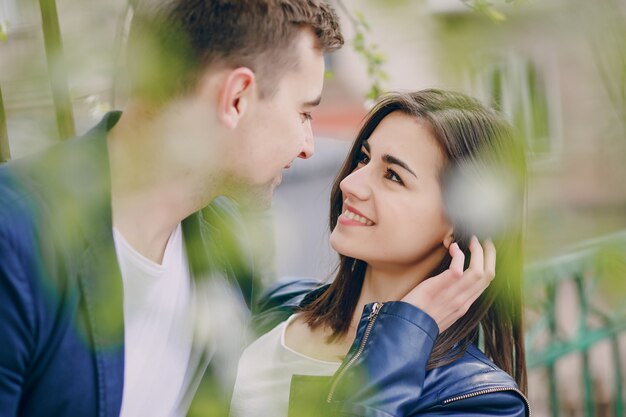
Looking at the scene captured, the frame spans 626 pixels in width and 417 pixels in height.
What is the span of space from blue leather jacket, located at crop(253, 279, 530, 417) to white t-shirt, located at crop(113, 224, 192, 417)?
0.82 feet

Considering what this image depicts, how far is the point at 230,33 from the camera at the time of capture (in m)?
1.50

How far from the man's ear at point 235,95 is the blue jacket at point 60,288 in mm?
238

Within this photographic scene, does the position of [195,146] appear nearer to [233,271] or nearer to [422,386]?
[233,271]

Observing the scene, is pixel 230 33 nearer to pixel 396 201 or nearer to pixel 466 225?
pixel 396 201

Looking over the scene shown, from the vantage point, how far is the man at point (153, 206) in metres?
1.28

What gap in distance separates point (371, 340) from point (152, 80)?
71 cm

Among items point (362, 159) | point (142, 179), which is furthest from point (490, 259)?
point (142, 179)

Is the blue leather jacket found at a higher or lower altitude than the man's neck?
lower

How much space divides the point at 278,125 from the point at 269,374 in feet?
1.92

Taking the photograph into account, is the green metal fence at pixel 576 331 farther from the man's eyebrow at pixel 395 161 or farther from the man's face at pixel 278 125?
the man's face at pixel 278 125

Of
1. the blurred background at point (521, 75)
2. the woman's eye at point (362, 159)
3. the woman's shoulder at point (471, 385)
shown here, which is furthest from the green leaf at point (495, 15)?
the woman's shoulder at point (471, 385)

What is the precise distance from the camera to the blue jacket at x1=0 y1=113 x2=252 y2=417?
1255mm

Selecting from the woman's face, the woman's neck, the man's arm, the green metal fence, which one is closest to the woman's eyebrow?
the woman's face

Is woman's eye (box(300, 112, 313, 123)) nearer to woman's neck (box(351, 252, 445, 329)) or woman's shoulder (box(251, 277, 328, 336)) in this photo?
woman's neck (box(351, 252, 445, 329))
